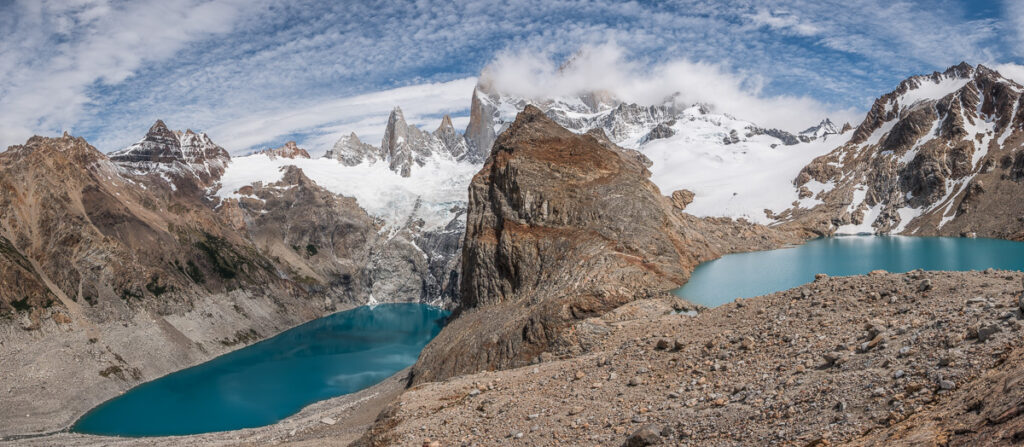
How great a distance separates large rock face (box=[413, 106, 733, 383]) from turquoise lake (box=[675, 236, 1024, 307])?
22.5ft

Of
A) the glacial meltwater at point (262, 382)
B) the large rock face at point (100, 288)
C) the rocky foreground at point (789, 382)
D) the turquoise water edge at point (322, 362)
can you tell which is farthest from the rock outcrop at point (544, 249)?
the large rock face at point (100, 288)

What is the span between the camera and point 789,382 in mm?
14016

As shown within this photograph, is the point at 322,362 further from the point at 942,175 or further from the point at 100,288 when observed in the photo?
the point at 942,175

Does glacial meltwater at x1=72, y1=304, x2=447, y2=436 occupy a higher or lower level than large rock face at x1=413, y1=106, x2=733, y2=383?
lower

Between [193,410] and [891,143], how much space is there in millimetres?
199959

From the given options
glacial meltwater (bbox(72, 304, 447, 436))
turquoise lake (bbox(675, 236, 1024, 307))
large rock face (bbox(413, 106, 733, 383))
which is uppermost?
large rock face (bbox(413, 106, 733, 383))

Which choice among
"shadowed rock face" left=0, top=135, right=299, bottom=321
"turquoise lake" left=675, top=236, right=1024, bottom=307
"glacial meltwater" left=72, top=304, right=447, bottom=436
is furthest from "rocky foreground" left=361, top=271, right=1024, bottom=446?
"shadowed rock face" left=0, top=135, right=299, bottom=321

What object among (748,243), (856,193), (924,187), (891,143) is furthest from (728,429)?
(891,143)

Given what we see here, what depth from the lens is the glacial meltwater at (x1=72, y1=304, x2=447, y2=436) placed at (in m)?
82.9

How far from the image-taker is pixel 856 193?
18762cm

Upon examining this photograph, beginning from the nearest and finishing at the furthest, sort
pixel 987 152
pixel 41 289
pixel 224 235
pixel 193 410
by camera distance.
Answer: pixel 193 410, pixel 41 289, pixel 987 152, pixel 224 235

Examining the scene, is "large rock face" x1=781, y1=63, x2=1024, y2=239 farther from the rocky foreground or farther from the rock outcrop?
the rocky foreground

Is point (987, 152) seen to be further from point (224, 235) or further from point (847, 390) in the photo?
point (224, 235)

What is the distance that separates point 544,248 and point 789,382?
38579 millimetres
